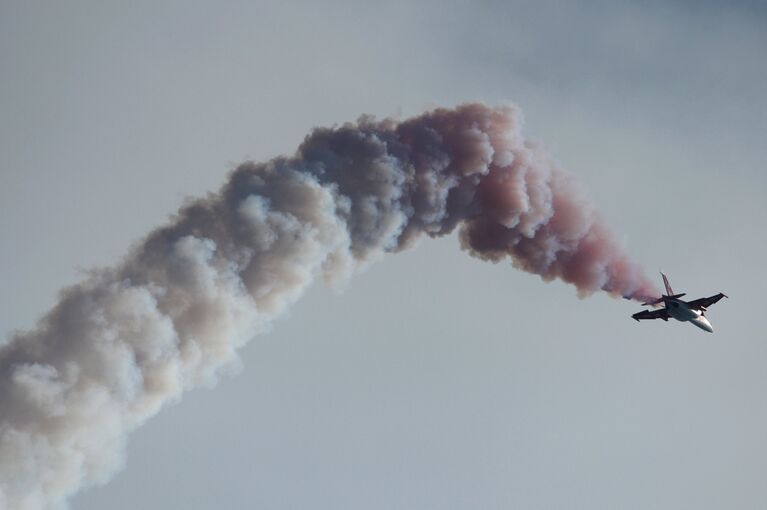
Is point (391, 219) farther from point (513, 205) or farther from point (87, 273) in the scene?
point (87, 273)

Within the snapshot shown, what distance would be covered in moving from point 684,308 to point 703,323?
3812 millimetres

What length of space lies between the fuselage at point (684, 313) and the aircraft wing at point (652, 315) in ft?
3.91

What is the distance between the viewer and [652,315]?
14288cm

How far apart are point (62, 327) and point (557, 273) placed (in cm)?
5039

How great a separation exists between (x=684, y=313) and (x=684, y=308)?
0.65 m

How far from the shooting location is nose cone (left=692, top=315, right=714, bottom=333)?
459ft

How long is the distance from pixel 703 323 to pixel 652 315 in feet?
17.6

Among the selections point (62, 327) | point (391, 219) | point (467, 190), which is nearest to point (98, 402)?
point (62, 327)

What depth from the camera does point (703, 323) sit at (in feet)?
461

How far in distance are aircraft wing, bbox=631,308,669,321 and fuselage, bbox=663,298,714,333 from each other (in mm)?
1192

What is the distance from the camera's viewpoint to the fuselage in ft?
453

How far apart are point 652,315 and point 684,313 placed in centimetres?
491

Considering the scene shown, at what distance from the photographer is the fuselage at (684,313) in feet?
453

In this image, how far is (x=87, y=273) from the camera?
129625 millimetres
